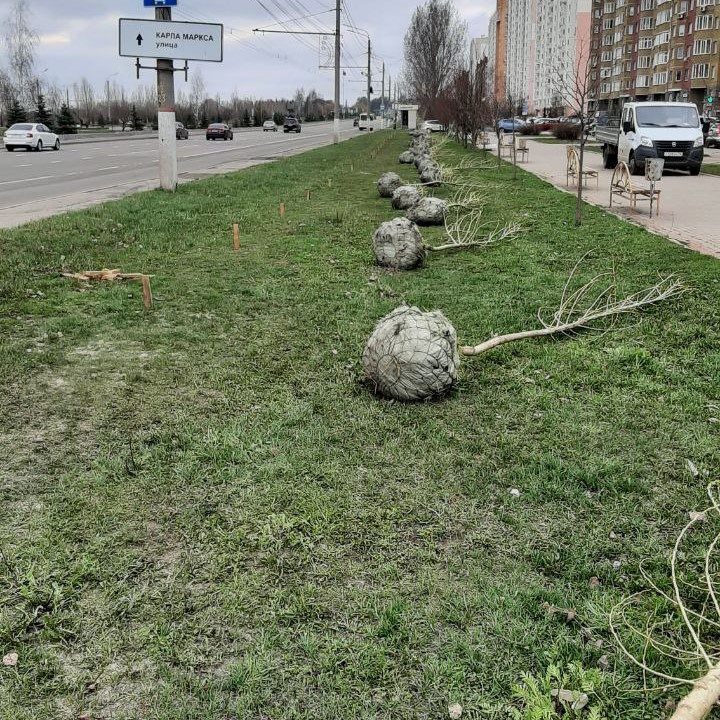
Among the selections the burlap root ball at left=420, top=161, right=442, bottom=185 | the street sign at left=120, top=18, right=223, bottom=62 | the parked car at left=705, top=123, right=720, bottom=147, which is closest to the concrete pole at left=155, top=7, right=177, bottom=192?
the street sign at left=120, top=18, right=223, bottom=62

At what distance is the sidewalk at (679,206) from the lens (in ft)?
36.2

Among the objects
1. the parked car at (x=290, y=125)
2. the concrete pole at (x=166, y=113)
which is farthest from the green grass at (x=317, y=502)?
the parked car at (x=290, y=125)

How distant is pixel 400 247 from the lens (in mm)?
8805

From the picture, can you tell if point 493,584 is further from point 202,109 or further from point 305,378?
point 202,109

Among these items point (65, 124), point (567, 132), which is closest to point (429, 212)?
point (567, 132)

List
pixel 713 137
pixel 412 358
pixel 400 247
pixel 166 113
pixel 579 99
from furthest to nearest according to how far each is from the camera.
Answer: pixel 713 137
pixel 166 113
pixel 579 99
pixel 400 247
pixel 412 358

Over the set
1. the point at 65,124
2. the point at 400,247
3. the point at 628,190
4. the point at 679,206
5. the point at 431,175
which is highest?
the point at 65,124

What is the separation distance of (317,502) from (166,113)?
50.1ft

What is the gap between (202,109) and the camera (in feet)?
323

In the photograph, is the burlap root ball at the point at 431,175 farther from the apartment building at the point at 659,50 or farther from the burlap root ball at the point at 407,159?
the apartment building at the point at 659,50

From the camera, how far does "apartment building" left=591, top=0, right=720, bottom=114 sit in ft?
233

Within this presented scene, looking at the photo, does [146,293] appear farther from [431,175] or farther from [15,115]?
[15,115]

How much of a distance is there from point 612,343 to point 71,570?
14.5 ft

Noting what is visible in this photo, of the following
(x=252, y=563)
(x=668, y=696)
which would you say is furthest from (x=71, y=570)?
(x=668, y=696)
